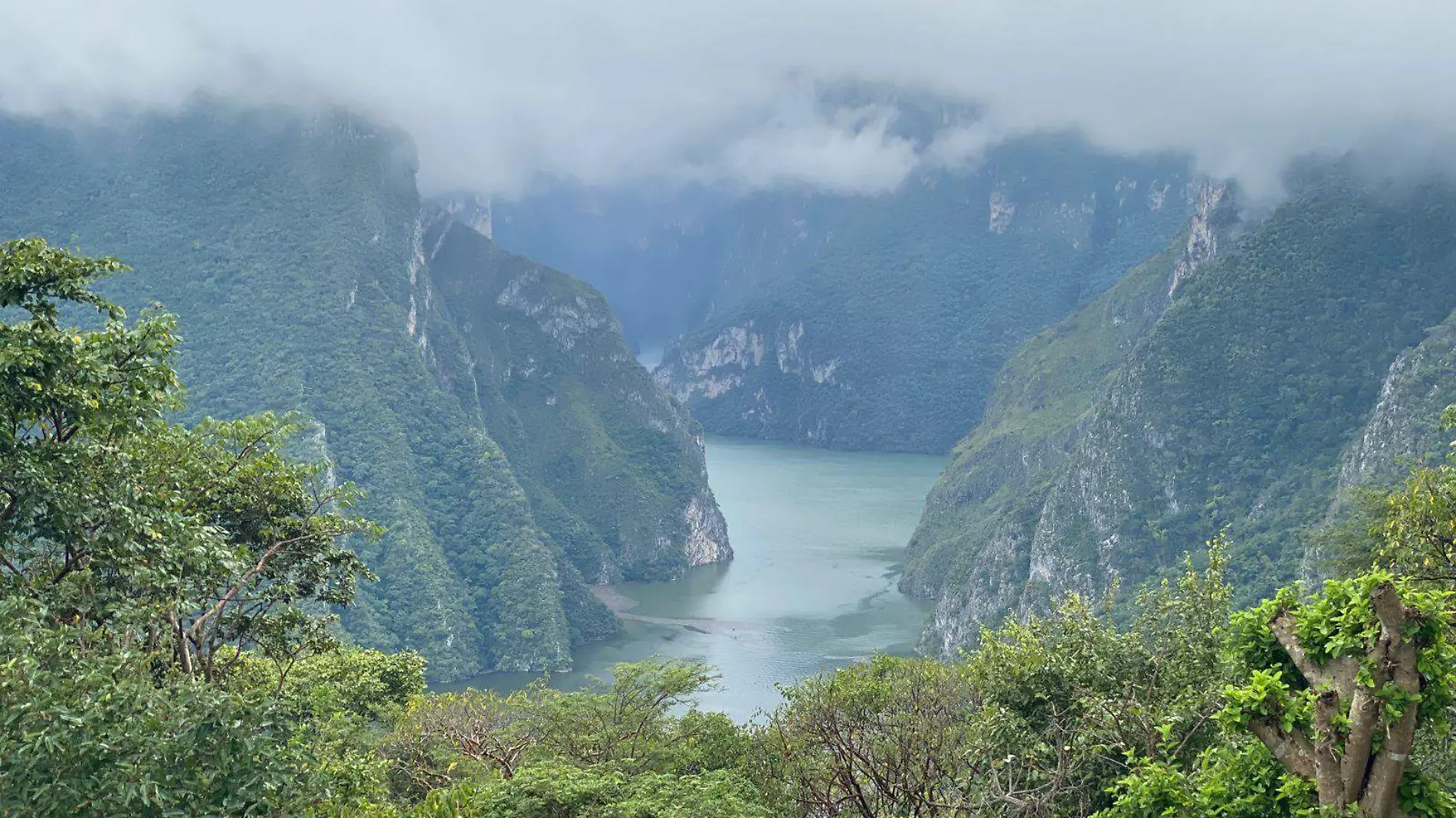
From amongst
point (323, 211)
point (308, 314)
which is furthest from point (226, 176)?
point (308, 314)

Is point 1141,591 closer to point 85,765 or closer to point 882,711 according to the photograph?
point 882,711

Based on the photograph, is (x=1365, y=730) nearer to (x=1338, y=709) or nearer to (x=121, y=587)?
(x=1338, y=709)

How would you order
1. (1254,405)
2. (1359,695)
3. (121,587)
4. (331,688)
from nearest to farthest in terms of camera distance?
(1359,695)
(121,587)
(331,688)
(1254,405)

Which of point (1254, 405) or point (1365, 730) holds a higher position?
point (1254, 405)

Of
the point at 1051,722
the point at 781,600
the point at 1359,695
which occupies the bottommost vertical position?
the point at 781,600

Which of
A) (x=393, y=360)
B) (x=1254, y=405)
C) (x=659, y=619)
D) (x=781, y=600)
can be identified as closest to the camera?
(x=1254, y=405)

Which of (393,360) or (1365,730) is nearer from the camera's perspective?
(1365,730)

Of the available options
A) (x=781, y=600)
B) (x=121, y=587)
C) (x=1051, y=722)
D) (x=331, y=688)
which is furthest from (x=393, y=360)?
(x=121, y=587)
